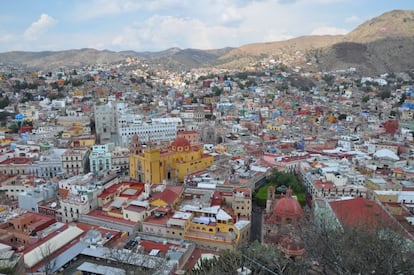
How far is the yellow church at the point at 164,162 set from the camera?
30688 millimetres

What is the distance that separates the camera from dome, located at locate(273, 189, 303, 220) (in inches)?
904

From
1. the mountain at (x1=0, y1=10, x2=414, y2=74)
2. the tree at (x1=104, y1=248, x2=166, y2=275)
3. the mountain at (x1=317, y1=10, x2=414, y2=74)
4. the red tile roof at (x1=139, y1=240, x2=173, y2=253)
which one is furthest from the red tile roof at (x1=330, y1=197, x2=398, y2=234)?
the mountain at (x1=317, y1=10, x2=414, y2=74)

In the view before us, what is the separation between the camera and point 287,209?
2312 centimetres

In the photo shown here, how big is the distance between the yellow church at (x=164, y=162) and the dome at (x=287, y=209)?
10958 mm

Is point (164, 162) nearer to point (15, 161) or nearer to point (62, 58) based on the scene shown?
point (15, 161)

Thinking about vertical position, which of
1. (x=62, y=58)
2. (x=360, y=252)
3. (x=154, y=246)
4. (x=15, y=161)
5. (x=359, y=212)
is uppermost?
(x=62, y=58)

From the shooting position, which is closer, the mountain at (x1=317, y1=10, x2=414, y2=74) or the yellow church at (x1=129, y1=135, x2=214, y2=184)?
the yellow church at (x1=129, y1=135, x2=214, y2=184)

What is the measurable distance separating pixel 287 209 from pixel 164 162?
12.4m

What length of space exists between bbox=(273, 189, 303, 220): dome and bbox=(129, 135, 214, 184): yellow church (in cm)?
1096

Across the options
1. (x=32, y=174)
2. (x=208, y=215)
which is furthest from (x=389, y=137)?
(x=32, y=174)

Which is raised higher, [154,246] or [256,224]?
[154,246]

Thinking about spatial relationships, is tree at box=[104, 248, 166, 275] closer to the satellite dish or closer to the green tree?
the satellite dish

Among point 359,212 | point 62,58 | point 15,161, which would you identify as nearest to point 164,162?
point 15,161

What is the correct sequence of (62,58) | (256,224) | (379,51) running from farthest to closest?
(62,58)
(379,51)
(256,224)
